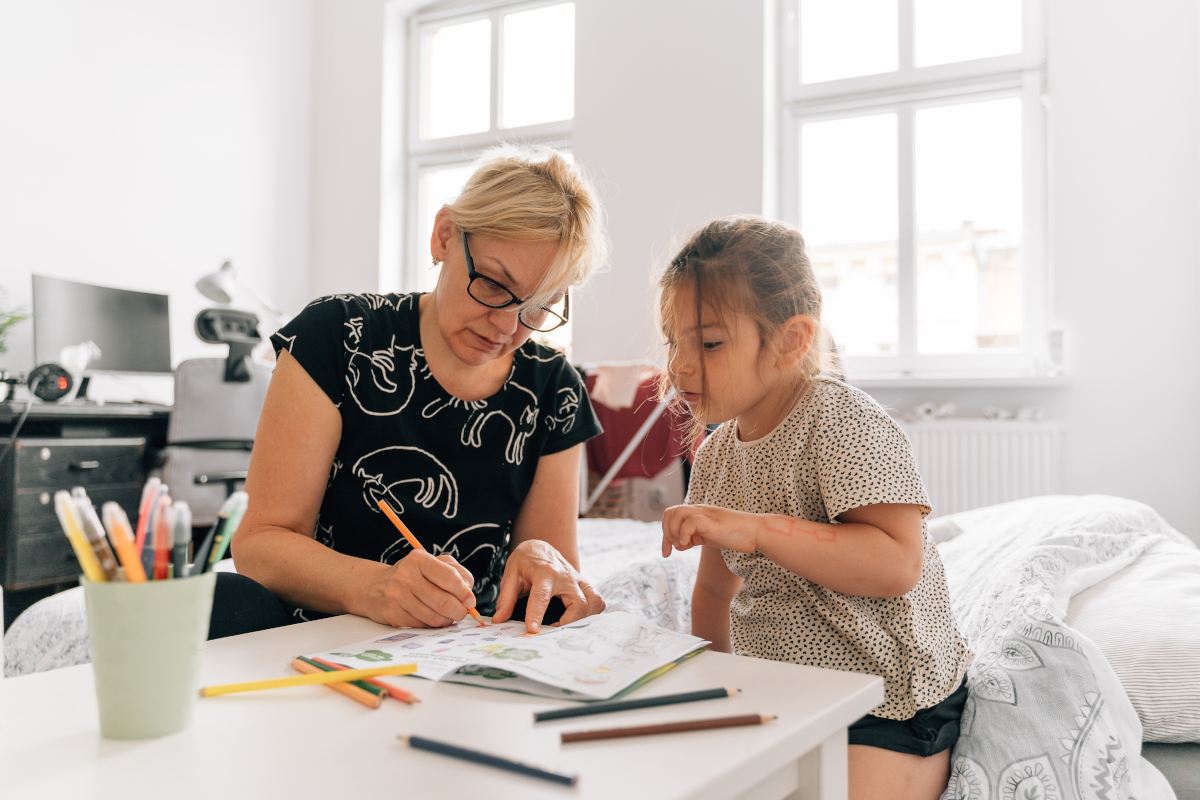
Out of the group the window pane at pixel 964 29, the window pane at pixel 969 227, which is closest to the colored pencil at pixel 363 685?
the window pane at pixel 969 227

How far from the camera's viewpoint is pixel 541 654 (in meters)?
0.64

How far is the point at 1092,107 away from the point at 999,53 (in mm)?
468

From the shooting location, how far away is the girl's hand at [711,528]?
32.1 inches

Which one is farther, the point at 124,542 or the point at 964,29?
the point at 964,29

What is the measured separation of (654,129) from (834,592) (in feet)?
11.1

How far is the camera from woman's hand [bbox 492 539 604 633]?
837 millimetres

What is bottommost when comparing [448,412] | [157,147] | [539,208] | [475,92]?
[448,412]

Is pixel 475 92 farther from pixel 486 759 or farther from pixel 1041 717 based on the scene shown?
pixel 486 759

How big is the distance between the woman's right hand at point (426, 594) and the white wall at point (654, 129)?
2963mm

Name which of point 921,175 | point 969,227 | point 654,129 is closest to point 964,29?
point 921,175

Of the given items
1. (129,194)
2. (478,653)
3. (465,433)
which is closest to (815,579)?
(478,653)

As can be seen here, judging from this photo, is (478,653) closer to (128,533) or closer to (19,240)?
(128,533)

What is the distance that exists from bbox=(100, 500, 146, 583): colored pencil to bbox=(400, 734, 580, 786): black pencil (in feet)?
0.59

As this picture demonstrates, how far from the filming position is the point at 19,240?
3203mm
